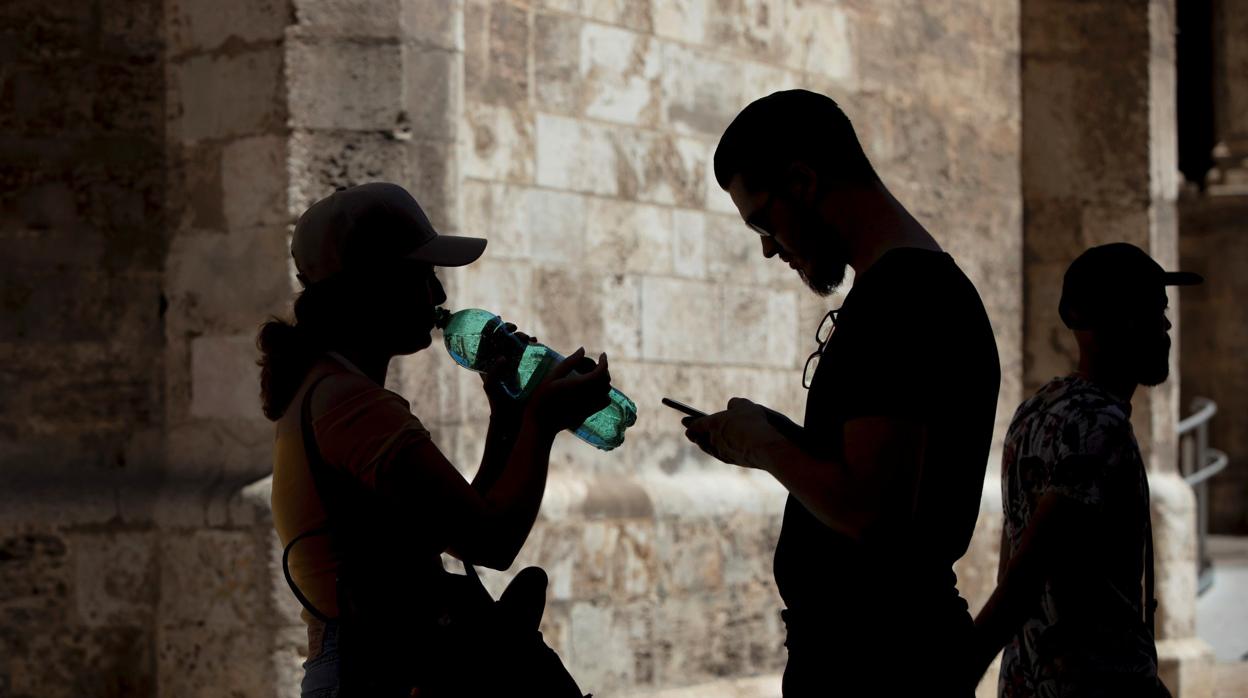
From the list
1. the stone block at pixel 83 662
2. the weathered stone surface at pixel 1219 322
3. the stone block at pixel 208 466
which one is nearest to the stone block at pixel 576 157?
the stone block at pixel 208 466

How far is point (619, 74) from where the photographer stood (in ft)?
19.5

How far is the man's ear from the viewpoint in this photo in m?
2.26

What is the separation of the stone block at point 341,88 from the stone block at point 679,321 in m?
1.55

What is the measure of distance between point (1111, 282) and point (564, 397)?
1146 mm

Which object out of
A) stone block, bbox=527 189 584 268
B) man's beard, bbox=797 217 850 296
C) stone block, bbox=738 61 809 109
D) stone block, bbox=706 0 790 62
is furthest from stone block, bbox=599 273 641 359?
man's beard, bbox=797 217 850 296

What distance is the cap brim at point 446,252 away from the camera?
2.34 metres

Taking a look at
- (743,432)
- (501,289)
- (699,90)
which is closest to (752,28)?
(699,90)

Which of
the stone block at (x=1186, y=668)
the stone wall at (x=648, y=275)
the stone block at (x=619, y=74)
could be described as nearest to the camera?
the stone wall at (x=648, y=275)

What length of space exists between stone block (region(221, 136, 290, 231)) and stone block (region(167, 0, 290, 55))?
29 cm

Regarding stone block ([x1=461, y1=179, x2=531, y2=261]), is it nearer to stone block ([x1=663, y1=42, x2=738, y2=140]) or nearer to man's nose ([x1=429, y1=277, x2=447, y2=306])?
stone block ([x1=663, y1=42, x2=738, y2=140])

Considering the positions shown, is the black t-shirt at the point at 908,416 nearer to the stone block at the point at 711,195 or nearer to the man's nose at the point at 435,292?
the man's nose at the point at 435,292

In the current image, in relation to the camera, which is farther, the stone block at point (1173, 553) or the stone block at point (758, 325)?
the stone block at point (1173, 553)

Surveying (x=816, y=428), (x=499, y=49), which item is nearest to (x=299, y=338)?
(x=816, y=428)

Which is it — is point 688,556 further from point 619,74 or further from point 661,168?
point 619,74
